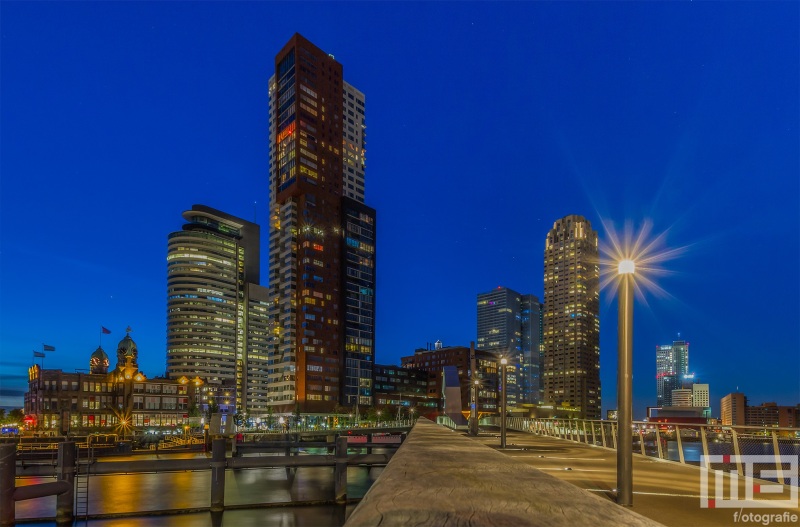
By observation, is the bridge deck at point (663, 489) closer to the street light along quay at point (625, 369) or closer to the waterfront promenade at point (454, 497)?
the waterfront promenade at point (454, 497)

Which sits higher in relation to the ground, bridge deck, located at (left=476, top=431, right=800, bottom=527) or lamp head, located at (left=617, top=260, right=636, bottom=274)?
lamp head, located at (left=617, top=260, right=636, bottom=274)

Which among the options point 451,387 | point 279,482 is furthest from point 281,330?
point 279,482

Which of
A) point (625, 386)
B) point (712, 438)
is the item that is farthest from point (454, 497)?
point (712, 438)

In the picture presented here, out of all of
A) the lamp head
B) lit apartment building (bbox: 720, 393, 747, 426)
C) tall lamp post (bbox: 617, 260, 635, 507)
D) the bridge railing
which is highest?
the lamp head

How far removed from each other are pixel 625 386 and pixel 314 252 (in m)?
146

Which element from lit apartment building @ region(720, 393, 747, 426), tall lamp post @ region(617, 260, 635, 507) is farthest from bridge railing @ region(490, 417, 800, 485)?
lit apartment building @ region(720, 393, 747, 426)

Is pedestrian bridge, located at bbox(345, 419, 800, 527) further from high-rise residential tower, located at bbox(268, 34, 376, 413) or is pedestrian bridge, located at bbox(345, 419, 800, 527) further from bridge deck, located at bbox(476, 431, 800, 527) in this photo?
high-rise residential tower, located at bbox(268, 34, 376, 413)

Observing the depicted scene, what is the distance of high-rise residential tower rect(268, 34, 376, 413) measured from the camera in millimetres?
147125

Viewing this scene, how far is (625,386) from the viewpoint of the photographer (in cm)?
822

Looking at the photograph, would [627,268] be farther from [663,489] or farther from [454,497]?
[454,497]

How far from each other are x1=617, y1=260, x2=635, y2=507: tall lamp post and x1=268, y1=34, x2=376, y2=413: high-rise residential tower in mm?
139550

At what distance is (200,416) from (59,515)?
128856mm

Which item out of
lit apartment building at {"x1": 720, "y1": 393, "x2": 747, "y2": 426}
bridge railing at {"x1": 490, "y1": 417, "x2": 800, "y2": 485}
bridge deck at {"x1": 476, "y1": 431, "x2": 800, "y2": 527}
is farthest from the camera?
lit apartment building at {"x1": 720, "y1": 393, "x2": 747, "y2": 426}

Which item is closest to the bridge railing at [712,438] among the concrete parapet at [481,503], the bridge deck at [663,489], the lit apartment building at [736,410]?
the bridge deck at [663,489]
